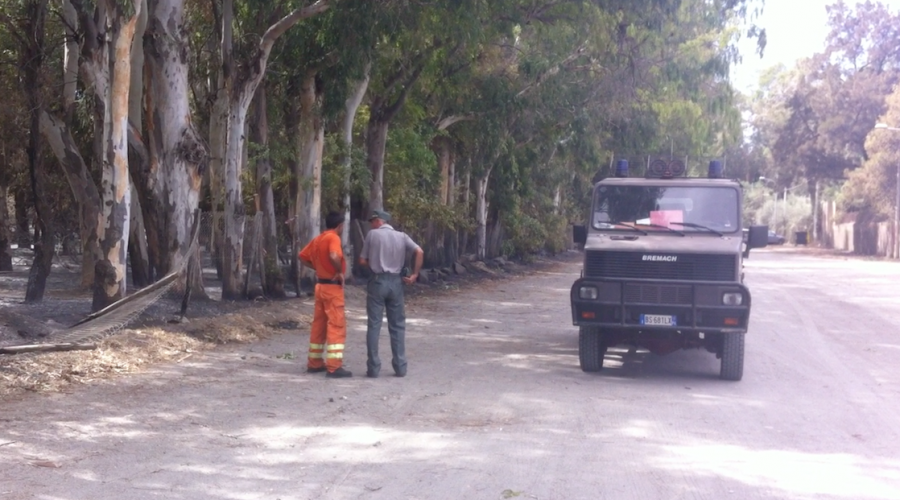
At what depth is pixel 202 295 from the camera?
1775cm

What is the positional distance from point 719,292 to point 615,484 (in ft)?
14.9

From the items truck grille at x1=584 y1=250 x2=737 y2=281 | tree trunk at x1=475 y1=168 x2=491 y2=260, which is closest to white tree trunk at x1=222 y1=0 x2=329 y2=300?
truck grille at x1=584 y1=250 x2=737 y2=281

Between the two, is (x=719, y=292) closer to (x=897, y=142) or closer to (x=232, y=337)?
(x=232, y=337)

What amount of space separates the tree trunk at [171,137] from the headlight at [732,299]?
8163mm

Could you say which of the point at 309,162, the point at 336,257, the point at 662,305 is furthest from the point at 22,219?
the point at 662,305

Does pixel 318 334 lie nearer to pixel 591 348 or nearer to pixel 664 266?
pixel 591 348

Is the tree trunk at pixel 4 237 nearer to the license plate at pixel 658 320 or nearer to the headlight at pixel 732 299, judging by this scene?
the license plate at pixel 658 320

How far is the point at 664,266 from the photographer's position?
11.2 meters

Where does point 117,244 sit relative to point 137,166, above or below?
below

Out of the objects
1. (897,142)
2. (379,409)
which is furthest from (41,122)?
(897,142)

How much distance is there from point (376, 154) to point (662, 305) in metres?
13.8

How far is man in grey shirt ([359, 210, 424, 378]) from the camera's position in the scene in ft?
36.6

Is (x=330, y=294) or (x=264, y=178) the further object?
(x=264, y=178)

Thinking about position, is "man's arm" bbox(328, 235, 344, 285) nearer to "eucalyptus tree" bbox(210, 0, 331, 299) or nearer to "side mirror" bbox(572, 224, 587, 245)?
"side mirror" bbox(572, 224, 587, 245)
